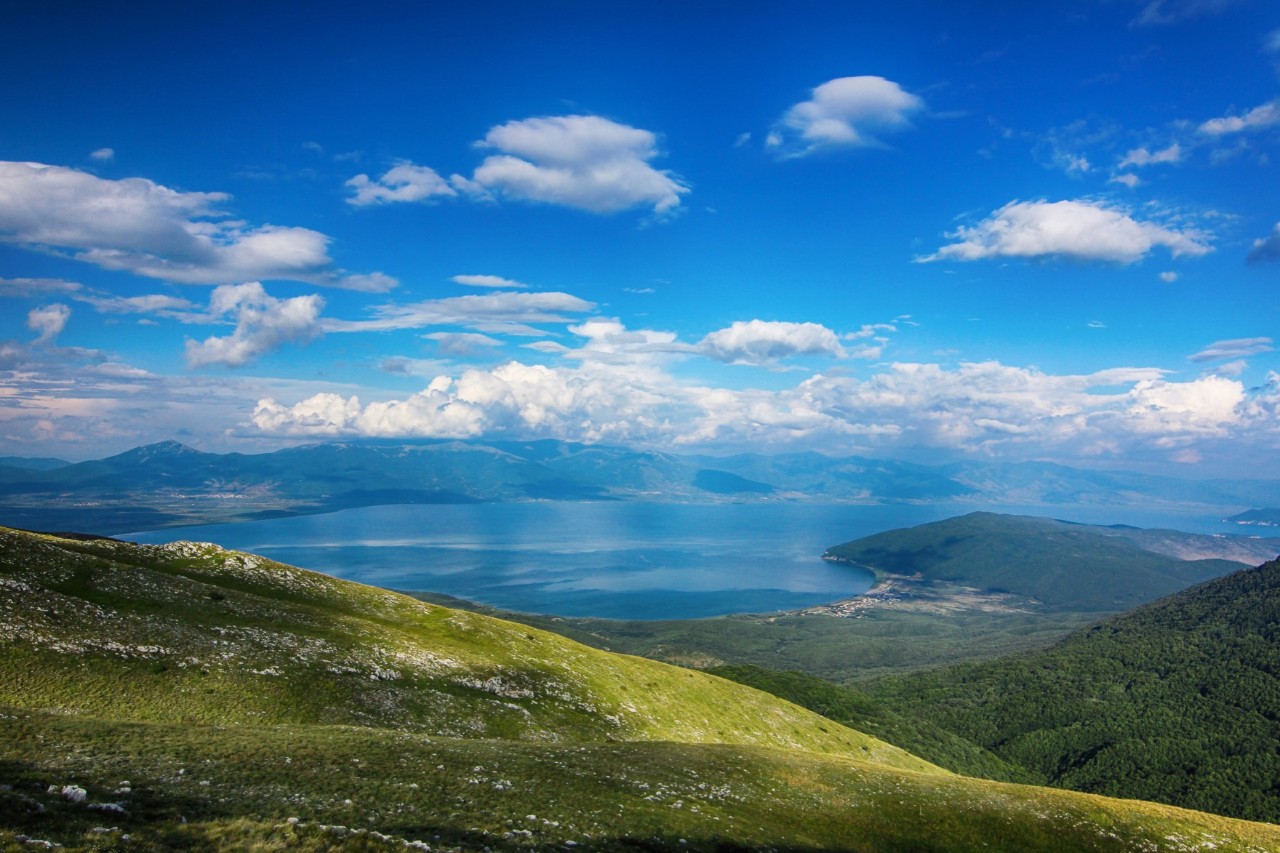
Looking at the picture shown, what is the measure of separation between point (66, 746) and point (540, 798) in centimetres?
1879

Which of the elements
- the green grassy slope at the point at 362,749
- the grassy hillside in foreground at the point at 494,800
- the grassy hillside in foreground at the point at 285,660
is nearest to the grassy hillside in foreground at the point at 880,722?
the grassy hillside in foreground at the point at 285,660

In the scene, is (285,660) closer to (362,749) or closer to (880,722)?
(362,749)

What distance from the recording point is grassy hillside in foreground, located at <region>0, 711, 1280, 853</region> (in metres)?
17.4

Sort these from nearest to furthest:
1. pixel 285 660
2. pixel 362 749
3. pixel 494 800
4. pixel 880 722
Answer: pixel 494 800 → pixel 362 749 → pixel 285 660 → pixel 880 722

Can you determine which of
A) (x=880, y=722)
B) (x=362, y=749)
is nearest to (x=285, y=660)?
(x=362, y=749)

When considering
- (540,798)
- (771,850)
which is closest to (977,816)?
(771,850)

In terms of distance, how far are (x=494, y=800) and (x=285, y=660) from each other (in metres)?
29.1

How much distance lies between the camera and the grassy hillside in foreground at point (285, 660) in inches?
1451

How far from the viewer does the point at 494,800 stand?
25.0 m

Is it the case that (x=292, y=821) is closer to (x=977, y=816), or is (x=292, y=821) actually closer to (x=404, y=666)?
(x=404, y=666)

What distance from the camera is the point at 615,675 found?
71438 millimetres

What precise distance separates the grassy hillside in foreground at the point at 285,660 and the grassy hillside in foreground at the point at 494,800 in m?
8.18

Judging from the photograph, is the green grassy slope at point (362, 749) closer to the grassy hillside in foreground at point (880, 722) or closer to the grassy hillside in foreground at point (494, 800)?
the grassy hillside in foreground at point (494, 800)

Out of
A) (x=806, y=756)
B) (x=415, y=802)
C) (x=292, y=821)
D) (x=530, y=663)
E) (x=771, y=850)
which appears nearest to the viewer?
(x=292, y=821)
